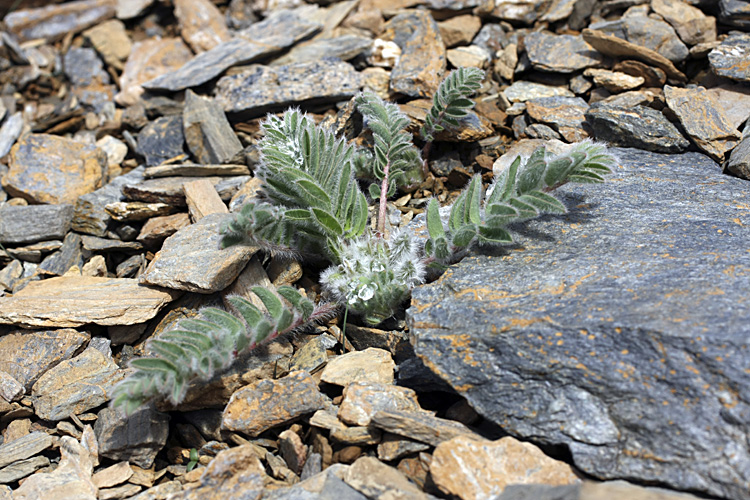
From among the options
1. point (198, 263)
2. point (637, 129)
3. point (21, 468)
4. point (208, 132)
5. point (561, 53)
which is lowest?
point (21, 468)

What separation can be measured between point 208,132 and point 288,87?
697 millimetres

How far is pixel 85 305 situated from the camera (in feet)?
11.1

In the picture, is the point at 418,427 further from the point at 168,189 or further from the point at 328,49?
the point at 328,49

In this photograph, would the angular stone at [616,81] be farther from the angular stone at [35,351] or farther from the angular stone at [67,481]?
the angular stone at [67,481]

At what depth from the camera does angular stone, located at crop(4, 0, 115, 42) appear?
6.18m

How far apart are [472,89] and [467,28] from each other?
5.15 ft

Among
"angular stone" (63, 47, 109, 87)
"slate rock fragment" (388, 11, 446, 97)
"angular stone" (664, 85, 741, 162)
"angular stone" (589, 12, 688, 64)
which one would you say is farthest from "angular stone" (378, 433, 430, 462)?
"angular stone" (63, 47, 109, 87)

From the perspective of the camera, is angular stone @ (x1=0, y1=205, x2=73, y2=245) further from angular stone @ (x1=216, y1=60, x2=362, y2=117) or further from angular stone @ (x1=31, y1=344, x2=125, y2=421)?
angular stone @ (x1=216, y1=60, x2=362, y2=117)

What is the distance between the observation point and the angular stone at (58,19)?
618 cm

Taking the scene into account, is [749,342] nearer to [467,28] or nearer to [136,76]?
[467,28]

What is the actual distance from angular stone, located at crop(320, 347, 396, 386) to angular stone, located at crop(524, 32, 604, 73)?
8.69 feet

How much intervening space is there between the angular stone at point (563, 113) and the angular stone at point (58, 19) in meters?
4.61

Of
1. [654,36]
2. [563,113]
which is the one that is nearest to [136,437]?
[563,113]

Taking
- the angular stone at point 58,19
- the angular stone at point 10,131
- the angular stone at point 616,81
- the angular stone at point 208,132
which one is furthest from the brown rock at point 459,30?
the angular stone at point 10,131
